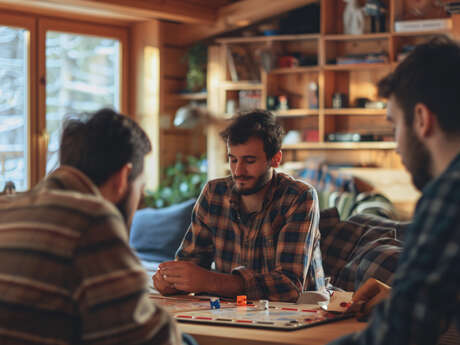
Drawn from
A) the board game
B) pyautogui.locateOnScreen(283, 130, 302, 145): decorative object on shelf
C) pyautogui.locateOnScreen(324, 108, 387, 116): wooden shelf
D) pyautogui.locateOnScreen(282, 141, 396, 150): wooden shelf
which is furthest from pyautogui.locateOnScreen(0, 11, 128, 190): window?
the board game

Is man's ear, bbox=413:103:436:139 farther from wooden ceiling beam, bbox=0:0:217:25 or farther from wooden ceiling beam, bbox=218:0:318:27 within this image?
wooden ceiling beam, bbox=218:0:318:27

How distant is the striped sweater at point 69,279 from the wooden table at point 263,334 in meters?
0.42

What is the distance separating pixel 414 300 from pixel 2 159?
484 centimetres

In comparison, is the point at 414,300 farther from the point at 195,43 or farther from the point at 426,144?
the point at 195,43

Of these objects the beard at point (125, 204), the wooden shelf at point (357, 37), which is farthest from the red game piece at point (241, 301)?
the wooden shelf at point (357, 37)

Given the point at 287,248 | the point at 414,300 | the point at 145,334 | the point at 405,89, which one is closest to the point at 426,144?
the point at 405,89

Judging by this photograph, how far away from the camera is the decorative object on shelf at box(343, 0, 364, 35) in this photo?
231 inches

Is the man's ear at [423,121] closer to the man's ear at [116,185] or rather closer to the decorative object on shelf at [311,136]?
the man's ear at [116,185]

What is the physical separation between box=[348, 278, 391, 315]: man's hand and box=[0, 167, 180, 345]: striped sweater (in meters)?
0.79

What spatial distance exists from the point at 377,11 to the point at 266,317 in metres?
4.42

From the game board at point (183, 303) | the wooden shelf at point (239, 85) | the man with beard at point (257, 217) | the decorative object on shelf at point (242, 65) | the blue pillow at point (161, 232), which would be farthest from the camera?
the decorative object on shelf at point (242, 65)

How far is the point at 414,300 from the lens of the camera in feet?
4.06

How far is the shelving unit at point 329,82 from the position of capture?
586 centimetres

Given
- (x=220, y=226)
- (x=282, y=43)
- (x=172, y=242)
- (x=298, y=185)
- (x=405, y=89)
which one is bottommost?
(x=172, y=242)
